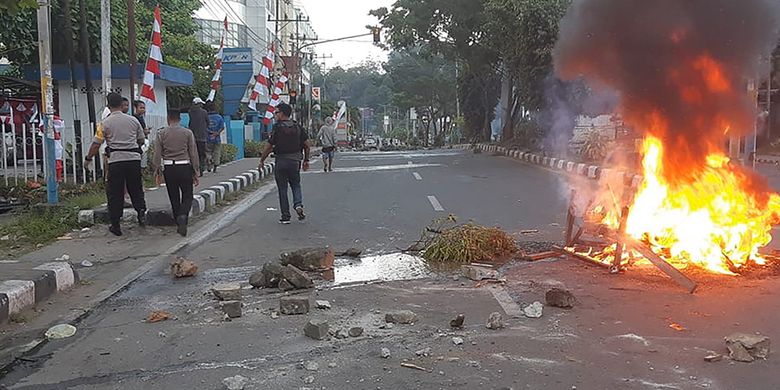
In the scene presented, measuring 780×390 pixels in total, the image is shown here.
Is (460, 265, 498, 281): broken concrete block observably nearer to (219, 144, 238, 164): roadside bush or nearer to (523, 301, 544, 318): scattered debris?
(523, 301, 544, 318): scattered debris

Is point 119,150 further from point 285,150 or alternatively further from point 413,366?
point 413,366

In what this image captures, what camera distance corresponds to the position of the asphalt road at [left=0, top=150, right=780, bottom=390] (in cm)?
389

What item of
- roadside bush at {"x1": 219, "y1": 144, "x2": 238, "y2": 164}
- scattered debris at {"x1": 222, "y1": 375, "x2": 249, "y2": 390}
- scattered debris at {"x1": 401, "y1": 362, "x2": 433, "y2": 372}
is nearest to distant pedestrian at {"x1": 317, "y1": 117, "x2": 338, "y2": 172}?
roadside bush at {"x1": 219, "y1": 144, "x2": 238, "y2": 164}

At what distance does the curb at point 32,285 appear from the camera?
208 inches

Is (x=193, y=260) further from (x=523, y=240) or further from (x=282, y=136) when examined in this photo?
(x=523, y=240)

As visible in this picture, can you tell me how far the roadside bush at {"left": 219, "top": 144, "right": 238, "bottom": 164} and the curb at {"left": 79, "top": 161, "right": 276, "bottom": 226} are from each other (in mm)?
4779

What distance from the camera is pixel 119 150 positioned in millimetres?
8680

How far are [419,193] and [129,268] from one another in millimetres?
7357

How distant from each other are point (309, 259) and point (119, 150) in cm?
338

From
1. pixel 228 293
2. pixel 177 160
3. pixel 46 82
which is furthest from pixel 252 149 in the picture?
pixel 228 293

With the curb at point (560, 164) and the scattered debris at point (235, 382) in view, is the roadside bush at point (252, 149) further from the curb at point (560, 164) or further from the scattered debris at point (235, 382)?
the scattered debris at point (235, 382)

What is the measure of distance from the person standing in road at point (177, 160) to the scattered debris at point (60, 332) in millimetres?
4200

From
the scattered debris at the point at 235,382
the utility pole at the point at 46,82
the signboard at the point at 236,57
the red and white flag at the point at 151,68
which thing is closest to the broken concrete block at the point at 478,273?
the scattered debris at the point at 235,382

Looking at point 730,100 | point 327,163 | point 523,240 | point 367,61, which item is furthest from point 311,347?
point 367,61
